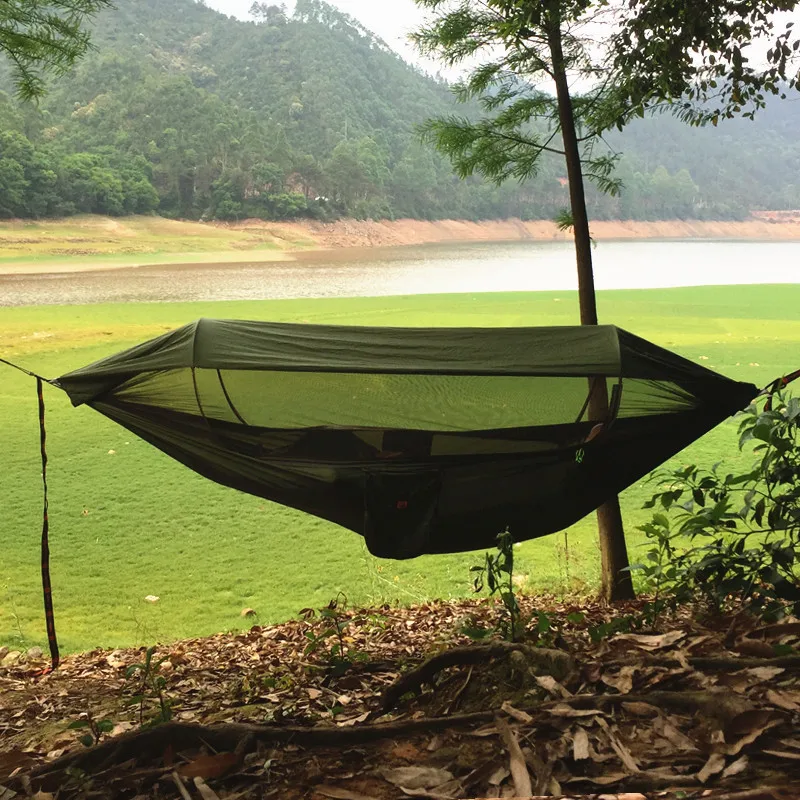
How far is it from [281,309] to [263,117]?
18868 millimetres

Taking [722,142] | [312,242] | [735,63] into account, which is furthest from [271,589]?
[722,142]

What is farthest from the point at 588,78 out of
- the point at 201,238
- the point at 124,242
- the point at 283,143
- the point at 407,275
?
the point at 283,143

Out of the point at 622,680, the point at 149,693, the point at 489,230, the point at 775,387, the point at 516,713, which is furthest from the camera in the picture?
the point at 489,230

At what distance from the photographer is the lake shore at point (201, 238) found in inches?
766

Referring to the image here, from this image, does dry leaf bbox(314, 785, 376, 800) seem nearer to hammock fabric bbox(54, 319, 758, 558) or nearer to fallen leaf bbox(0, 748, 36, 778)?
fallen leaf bbox(0, 748, 36, 778)

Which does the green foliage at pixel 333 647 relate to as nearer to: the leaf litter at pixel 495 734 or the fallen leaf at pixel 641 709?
the leaf litter at pixel 495 734

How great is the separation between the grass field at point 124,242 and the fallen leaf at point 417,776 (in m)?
18.9

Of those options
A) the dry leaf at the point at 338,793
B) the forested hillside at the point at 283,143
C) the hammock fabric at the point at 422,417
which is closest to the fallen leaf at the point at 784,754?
the dry leaf at the point at 338,793

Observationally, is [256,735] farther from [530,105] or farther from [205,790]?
[530,105]

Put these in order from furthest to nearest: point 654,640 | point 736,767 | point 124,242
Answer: point 124,242 < point 654,640 < point 736,767

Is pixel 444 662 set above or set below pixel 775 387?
below

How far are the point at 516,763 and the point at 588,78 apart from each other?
263 centimetres

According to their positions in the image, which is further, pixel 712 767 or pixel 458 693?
pixel 458 693

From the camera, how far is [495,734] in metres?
1.28
